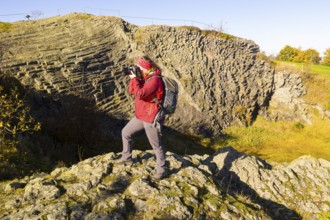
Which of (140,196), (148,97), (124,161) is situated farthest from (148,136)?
(140,196)

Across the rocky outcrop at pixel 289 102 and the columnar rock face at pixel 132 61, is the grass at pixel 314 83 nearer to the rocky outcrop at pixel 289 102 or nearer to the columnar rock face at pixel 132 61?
the rocky outcrop at pixel 289 102

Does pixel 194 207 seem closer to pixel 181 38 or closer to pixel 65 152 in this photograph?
pixel 65 152

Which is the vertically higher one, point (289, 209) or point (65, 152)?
point (289, 209)

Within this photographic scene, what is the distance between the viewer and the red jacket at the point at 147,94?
571 centimetres

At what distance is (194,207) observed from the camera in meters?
5.53

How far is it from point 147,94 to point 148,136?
3.21 feet

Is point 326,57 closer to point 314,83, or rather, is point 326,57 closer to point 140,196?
point 314,83

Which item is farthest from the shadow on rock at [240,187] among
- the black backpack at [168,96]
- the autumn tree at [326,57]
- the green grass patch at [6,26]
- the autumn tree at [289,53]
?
the autumn tree at [326,57]

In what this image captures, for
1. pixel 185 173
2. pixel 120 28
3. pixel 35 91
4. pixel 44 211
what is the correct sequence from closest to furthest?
1. pixel 44 211
2. pixel 185 173
3. pixel 35 91
4. pixel 120 28

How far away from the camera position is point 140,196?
5641mm

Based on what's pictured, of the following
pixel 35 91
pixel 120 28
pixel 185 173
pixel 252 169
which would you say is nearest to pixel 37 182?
pixel 185 173

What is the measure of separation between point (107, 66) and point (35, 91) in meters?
7.57

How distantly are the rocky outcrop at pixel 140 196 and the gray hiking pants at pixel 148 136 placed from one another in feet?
1.21

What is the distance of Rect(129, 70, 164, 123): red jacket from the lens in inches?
225
